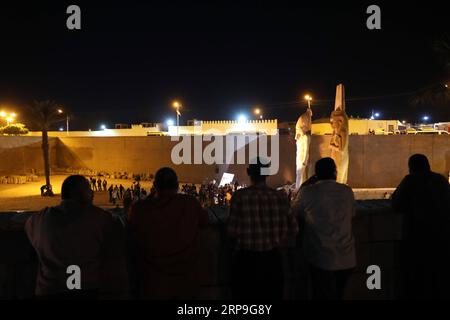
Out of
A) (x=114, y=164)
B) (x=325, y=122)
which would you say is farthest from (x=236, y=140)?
(x=325, y=122)

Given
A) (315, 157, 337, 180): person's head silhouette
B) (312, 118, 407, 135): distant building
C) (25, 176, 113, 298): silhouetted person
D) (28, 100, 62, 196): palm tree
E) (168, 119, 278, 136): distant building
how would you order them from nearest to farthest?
1. (25, 176, 113, 298): silhouetted person
2. (315, 157, 337, 180): person's head silhouette
3. (28, 100, 62, 196): palm tree
4. (168, 119, 278, 136): distant building
5. (312, 118, 407, 135): distant building

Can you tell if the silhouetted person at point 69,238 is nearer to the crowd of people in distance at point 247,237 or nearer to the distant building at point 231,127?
the crowd of people in distance at point 247,237

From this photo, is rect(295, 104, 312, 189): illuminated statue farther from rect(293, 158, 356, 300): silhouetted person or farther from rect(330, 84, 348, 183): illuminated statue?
rect(293, 158, 356, 300): silhouetted person

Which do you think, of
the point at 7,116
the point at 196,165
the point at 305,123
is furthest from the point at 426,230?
the point at 7,116

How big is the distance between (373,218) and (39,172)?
3278 centimetres

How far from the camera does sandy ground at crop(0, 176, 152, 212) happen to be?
18219mm

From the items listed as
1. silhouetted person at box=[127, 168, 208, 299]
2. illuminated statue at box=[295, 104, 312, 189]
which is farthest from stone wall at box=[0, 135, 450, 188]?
silhouetted person at box=[127, 168, 208, 299]

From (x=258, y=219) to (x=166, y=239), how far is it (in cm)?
64

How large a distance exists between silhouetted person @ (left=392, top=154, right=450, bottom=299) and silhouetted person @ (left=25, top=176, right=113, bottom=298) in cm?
231

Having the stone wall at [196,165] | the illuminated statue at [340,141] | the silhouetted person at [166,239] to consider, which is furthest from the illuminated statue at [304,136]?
the silhouetted person at [166,239]

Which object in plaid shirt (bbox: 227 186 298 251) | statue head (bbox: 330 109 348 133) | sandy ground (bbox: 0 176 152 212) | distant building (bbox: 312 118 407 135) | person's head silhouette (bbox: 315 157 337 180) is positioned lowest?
sandy ground (bbox: 0 176 152 212)

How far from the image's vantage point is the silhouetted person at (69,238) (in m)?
2.32

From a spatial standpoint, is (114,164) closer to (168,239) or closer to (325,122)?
(325,122)

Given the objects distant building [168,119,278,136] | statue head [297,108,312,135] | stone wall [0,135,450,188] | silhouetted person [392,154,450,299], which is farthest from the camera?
distant building [168,119,278,136]
